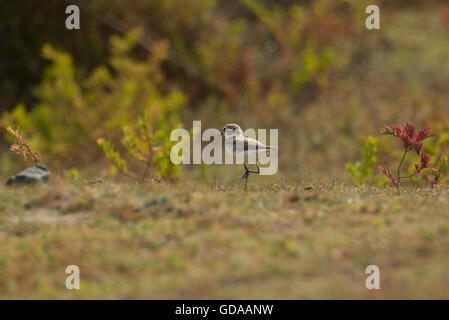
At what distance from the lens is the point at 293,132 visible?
14133 mm

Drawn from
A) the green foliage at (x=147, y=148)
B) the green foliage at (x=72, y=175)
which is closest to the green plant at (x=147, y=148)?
the green foliage at (x=147, y=148)

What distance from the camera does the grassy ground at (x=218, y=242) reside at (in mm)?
4543

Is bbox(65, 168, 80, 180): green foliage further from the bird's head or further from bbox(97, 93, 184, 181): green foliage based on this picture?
the bird's head

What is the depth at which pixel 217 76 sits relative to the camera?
50.3 feet

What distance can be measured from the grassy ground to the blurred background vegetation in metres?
5.14

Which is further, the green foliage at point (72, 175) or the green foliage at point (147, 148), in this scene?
the green foliage at point (147, 148)

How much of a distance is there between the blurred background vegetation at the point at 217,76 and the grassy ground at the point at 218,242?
514 cm

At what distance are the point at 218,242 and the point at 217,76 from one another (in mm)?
10631

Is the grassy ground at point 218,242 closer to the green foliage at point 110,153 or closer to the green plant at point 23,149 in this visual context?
the green plant at point 23,149

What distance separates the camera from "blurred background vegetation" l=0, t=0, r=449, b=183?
39.7 ft

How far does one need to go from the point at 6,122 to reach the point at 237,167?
4.75m

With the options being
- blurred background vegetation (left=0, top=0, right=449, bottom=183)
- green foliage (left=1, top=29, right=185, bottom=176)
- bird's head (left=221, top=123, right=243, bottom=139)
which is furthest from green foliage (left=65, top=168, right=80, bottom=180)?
green foliage (left=1, top=29, right=185, bottom=176)
